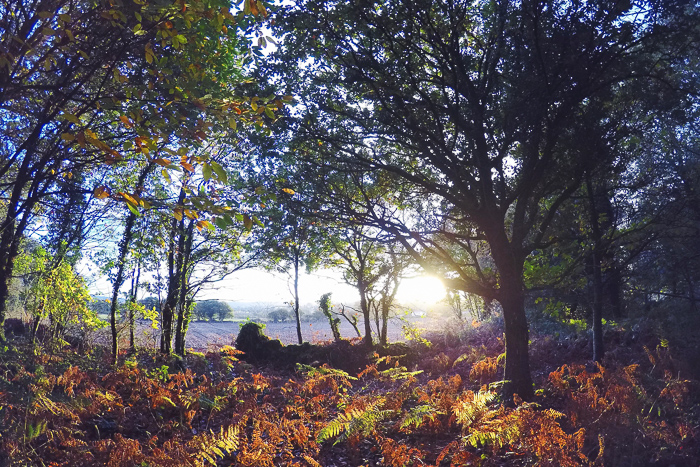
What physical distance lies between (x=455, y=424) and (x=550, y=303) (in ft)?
14.1

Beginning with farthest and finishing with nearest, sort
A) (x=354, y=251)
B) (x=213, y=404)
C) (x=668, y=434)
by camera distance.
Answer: (x=354, y=251), (x=213, y=404), (x=668, y=434)

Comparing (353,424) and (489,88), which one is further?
(489,88)

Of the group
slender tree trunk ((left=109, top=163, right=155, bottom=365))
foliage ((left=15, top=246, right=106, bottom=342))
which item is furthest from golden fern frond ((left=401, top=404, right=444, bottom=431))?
slender tree trunk ((left=109, top=163, right=155, bottom=365))

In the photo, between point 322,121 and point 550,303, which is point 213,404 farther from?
point 550,303

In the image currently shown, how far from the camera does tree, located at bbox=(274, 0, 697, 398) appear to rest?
6.38m

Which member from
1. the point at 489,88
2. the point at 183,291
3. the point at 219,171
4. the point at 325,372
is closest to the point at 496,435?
the point at 219,171

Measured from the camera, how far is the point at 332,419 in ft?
22.7

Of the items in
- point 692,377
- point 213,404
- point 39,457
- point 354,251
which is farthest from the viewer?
point 354,251

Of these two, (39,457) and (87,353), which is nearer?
(39,457)

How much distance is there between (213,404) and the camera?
6992 millimetres

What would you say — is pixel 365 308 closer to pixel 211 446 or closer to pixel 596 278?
pixel 596 278

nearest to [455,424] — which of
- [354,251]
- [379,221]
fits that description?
[379,221]

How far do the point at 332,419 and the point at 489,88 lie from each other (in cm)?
641

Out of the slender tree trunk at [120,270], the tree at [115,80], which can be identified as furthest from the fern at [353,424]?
the slender tree trunk at [120,270]
